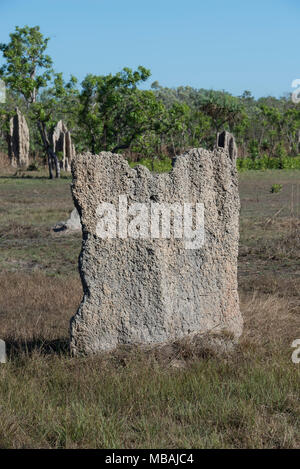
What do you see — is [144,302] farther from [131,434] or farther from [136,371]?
[131,434]

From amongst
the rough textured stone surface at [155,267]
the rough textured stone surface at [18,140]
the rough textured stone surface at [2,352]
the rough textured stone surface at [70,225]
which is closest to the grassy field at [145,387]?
the rough textured stone surface at [2,352]

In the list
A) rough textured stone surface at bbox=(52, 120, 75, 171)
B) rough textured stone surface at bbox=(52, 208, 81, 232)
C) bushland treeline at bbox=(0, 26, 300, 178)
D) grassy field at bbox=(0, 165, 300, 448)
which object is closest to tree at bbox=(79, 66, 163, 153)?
bushland treeline at bbox=(0, 26, 300, 178)

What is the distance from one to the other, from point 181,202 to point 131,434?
2380 mm

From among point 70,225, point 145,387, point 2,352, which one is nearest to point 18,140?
point 70,225

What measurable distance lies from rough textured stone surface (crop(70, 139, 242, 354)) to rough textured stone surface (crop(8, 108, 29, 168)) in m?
32.0

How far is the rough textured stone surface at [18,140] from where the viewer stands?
3665cm

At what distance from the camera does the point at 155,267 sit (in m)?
5.43

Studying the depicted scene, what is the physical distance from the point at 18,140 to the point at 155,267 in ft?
108

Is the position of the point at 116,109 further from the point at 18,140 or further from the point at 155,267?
the point at 155,267

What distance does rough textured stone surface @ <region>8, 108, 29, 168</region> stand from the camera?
3665 centimetres

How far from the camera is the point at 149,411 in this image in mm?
4152

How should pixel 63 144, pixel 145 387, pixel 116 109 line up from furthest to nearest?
pixel 63 144, pixel 116 109, pixel 145 387

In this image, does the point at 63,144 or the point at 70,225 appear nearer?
the point at 70,225

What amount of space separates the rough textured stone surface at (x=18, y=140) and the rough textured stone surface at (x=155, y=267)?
32.0m
